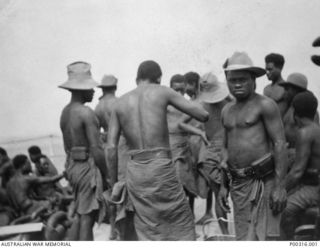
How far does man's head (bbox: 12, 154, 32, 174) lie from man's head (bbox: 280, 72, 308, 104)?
299cm

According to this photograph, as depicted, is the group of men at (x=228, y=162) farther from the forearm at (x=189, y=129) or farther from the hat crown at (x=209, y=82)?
the hat crown at (x=209, y=82)

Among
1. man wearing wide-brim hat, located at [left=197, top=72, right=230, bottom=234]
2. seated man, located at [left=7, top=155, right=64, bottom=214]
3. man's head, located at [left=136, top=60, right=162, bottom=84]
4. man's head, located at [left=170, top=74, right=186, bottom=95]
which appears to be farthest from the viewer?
man's head, located at [left=170, top=74, right=186, bottom=95]

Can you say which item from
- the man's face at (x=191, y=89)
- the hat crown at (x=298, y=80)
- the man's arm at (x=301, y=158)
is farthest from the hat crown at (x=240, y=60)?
the man's face at (x=191, y=89)

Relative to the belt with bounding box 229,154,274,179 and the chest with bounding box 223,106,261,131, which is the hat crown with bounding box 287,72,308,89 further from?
the belt with bounding box 229,154,274,179

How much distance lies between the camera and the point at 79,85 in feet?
20.8

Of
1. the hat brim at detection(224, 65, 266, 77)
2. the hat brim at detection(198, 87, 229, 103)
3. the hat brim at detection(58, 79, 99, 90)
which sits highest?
the hat brim at detection(224, 65, 266, 77)

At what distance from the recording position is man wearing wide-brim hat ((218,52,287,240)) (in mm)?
4949

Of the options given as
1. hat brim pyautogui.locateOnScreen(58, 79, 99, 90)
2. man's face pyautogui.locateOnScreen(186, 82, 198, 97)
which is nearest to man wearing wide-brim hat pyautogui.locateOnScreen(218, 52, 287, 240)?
hat brim pyautogui.locateOnScreen(58, 79, 99, 90)

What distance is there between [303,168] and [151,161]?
1404mm

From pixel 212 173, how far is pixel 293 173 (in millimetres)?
1710

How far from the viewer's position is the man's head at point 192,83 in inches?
300

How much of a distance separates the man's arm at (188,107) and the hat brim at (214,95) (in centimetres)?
223

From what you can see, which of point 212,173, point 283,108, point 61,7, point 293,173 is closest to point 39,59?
point 61,7

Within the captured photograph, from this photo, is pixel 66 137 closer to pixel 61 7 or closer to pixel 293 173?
pixel 61 7
